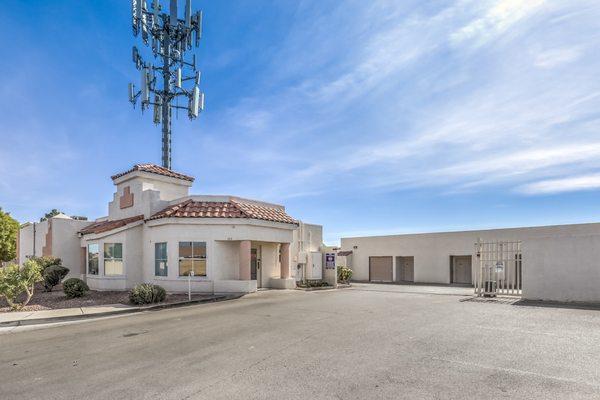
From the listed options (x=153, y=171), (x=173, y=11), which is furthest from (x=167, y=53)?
(x=153, y=171)

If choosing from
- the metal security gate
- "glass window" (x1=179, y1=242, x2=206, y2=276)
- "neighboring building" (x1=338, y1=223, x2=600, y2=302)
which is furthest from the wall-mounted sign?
"glass window" (x1=179, y1=242, x2=206, y2=276)

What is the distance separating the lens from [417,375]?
5887 millimetres

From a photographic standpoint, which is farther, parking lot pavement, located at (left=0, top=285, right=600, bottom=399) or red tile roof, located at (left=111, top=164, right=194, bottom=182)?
red tile roof, located at (left=111, top=164, right=194, bottom=182)

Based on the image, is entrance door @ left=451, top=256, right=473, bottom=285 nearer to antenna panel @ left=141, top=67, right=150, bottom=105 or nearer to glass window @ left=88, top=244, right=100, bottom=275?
glass window @ left=88, top=244, right=100, bottom=275

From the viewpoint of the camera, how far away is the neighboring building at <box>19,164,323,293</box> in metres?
18.0

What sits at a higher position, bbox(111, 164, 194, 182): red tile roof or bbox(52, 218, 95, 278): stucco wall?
bbox(111, 164, 194, 182): red tile roof

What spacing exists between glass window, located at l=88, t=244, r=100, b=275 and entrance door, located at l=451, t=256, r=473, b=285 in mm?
23929

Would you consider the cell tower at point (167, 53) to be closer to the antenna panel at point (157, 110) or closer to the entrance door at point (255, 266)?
the antenna panel at point (157, 110)

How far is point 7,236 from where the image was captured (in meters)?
43.2

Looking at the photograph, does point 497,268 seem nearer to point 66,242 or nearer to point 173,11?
point 66,242

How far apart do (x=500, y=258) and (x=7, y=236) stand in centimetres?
4977

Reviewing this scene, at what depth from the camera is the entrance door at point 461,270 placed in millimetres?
28266

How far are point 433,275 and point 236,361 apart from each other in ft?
82.2

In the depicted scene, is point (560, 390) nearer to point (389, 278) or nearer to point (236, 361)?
point (236, 361)
